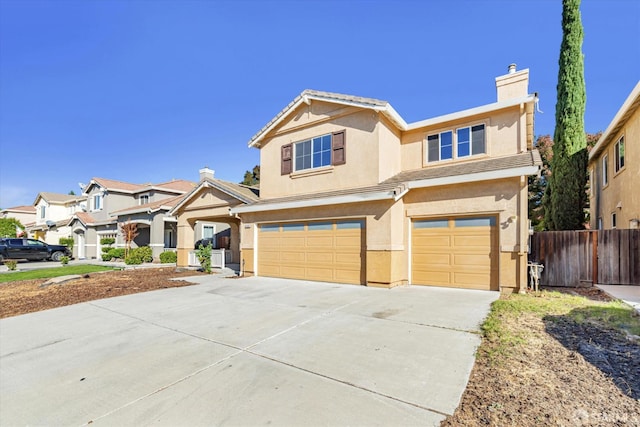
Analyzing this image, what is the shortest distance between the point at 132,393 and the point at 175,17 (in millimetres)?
13924

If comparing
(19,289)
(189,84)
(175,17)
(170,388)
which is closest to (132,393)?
(170,388)

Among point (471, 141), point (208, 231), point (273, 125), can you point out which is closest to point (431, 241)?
point (471, 141)

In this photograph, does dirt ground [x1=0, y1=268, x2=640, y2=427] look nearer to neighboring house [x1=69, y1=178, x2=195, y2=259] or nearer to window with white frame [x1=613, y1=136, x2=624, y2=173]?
window with white frame [x1=613, y1=136, x2=624, y2=173]

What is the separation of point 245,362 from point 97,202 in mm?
31855

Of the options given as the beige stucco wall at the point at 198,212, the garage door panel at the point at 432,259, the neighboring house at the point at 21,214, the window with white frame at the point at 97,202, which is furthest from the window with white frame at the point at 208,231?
the neighboring house at the point at 21,214

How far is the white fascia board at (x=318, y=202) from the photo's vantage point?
1018cm

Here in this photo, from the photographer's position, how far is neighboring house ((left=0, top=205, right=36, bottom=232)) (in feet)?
145

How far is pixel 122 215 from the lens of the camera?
24.7 meters

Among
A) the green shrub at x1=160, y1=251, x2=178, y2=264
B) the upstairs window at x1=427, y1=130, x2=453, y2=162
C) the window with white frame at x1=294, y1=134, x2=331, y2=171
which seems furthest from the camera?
the green shrub at x1=160, y1=251, x2=178, y2=264

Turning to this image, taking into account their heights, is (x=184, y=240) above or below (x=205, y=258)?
above

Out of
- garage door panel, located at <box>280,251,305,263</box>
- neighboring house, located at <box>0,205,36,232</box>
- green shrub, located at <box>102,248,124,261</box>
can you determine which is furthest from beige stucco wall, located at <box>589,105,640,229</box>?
neighboring house, located at <box>0,205,36,232</box>

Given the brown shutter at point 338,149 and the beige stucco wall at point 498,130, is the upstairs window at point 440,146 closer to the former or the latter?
the beige stucco wall at point 498,130

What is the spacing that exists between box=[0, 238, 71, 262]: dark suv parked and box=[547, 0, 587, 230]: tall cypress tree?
35.0 m

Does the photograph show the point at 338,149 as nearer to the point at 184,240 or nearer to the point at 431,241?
the point at 431,241
